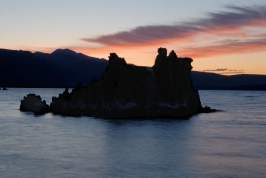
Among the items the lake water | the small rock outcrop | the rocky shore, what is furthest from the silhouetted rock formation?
the small rock outcrop

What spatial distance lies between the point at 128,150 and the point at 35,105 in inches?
1819

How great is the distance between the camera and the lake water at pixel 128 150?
27547 mm

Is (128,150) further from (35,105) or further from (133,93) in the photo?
(35,105)

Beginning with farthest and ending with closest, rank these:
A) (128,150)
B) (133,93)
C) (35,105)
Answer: (35,105)
(133,93)
(128,150)

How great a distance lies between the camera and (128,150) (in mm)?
36844

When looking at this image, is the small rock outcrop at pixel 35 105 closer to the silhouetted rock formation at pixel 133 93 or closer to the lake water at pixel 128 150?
the silhouetted rock formation at pixel 133 93

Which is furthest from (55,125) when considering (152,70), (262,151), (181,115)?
(262,151)

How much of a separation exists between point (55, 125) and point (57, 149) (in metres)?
22.4

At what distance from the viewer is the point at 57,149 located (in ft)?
121

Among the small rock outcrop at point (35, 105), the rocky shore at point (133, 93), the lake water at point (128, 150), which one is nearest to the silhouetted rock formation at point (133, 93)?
the rocky shore at point (133, 93)

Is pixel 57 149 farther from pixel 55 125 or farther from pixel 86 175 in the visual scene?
pixel 55 125

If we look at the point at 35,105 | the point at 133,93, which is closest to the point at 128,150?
the point at 133,93

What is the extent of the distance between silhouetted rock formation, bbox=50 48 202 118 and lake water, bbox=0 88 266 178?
125 inches

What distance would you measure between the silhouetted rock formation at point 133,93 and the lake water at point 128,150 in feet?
10.4
